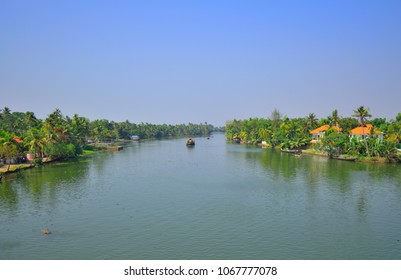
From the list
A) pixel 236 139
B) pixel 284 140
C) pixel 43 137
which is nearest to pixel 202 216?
pixel 43 137

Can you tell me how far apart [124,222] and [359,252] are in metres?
18.4

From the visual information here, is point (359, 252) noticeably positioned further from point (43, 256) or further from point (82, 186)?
point (82, 186)

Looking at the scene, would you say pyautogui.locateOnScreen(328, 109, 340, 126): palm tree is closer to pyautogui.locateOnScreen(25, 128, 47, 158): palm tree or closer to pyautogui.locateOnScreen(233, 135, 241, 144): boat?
pyautogui.locateOnScreen(233, 135, 241, 144): boat

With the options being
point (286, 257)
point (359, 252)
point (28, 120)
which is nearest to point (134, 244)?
point (286, 257)

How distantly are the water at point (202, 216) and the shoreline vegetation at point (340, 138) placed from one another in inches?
549

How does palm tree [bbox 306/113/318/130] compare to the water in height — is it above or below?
above

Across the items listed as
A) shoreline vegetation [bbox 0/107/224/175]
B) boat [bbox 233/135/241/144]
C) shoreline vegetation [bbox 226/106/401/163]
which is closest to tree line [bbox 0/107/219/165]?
shoreline vegetation [bbox 0/107/224/175]

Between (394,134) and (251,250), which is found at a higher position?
(394,134)

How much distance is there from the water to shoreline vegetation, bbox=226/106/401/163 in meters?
13.9

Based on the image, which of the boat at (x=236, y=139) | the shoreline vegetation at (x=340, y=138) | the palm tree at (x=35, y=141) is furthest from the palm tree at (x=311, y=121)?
the palm tree at (x=35, y=141)

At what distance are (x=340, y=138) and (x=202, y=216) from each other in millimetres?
53463

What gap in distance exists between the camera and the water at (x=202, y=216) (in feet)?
80.2

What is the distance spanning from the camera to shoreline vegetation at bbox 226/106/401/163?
6873 centimetres
